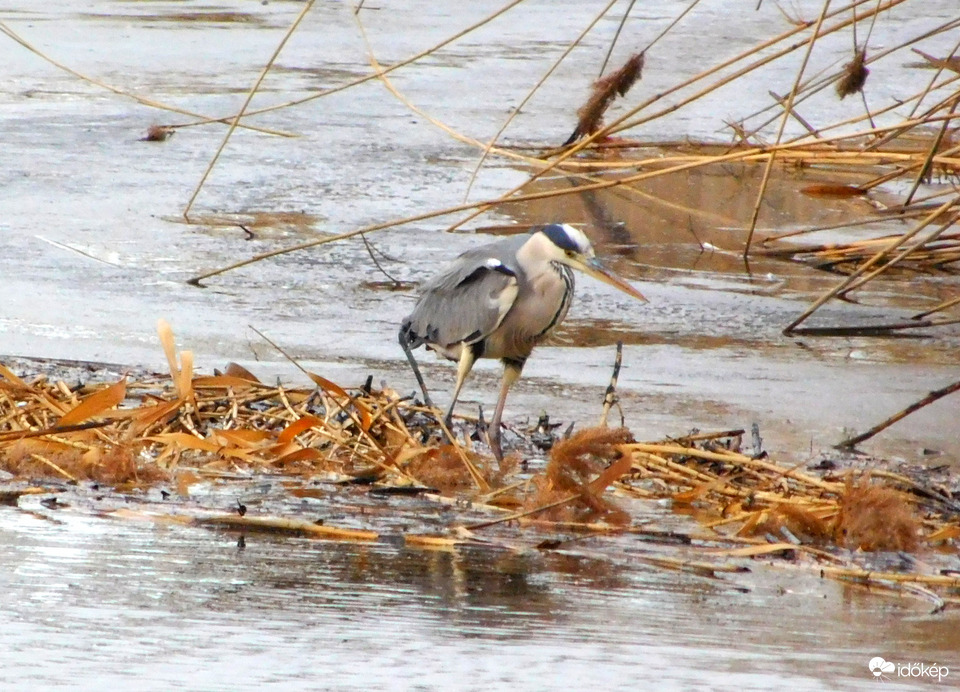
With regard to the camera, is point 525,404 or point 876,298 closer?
point 525,404

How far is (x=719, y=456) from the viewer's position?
15.4ft

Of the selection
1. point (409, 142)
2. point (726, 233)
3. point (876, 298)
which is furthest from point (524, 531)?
point (409, 142)

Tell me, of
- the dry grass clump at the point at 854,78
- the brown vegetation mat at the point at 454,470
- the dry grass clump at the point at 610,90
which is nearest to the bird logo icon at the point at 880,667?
the brown vegetation mat at the point at 454,470

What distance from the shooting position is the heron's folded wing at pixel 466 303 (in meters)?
5.39

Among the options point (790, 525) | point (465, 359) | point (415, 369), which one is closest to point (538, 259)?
point (465, 359)

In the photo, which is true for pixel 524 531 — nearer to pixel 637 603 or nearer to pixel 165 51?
pixel 637 603

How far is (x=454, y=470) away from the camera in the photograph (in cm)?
471

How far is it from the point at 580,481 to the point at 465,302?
1333 millimetres

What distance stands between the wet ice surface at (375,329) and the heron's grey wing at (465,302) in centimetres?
37

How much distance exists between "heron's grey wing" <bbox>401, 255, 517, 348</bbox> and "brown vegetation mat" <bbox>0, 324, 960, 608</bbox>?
308mm

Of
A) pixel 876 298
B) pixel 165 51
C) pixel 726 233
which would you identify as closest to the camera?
pixel 876 298

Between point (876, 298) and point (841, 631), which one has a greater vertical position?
point (876, 298)

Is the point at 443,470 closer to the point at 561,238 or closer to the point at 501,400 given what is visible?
the point at 501,400

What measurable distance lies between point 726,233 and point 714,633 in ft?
18.2
